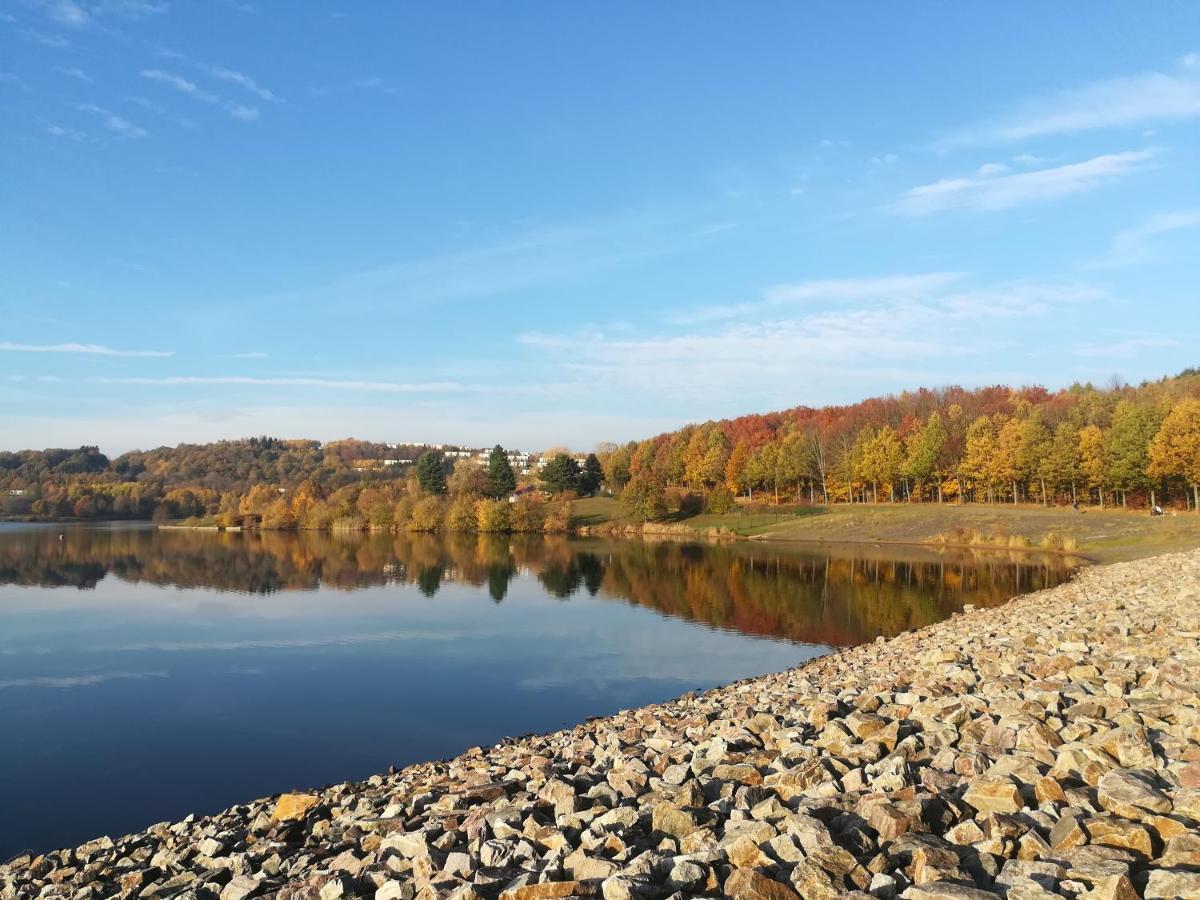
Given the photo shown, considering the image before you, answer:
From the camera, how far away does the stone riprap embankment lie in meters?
5.18

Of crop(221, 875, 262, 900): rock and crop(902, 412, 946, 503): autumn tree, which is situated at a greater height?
crop(902, 412, 946, 503): autumn tree

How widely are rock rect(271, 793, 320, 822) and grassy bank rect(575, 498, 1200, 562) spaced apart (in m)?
44.4

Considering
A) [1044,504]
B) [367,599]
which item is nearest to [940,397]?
[1044,504]

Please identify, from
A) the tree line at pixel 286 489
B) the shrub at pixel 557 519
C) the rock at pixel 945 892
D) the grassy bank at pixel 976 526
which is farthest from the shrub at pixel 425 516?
the rock at pixel 945 892

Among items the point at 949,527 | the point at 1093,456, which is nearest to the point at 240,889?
the point at 949,527

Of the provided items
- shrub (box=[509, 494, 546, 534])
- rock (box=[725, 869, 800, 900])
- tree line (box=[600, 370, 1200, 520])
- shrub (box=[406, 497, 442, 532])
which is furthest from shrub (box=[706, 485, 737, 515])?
rock (box=[725, 869, 800, 900])

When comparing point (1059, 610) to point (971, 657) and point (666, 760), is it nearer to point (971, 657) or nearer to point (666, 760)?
point (971, 657)

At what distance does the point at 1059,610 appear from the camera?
21391 millimetres

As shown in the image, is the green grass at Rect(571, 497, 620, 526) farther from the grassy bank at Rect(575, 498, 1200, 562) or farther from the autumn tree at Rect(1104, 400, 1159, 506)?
the autumn tree at Rect(1104, 400, 1159, 506)

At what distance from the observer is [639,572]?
46844mm

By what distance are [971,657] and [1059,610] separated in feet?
33.5

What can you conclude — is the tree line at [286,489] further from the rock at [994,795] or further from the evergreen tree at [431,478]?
the rock at [994,795]

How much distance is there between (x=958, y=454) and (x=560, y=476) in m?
45.9

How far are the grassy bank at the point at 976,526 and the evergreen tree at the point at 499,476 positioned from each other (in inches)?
585
